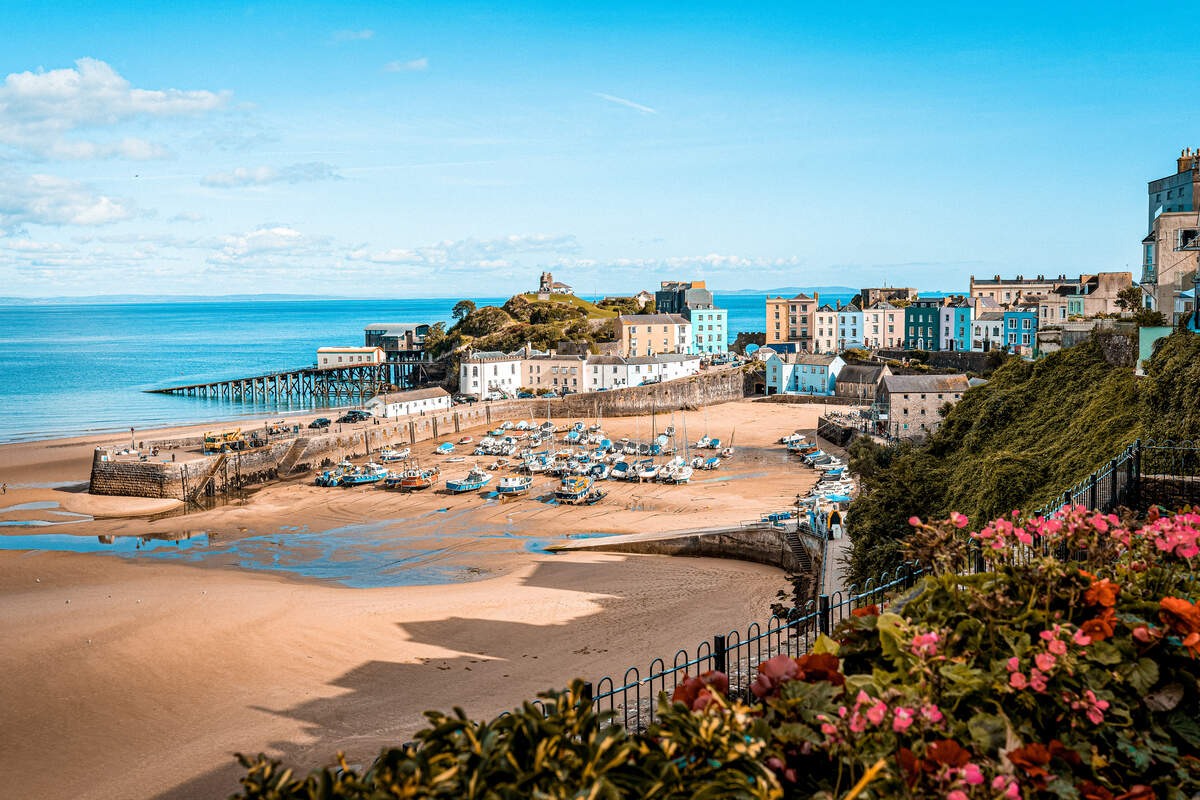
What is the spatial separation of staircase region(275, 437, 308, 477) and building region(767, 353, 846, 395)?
109 feet

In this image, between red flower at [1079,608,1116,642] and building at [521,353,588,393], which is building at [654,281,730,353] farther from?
red flower at [1079,608,1116,642]

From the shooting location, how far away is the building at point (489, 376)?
185 ft

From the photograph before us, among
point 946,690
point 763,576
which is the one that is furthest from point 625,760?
point 763,576

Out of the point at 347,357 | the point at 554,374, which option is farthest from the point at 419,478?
the point at 347,357

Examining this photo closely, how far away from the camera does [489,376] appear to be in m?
57.1

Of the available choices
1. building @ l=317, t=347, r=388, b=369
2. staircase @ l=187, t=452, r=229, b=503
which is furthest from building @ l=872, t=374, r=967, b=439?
building @ l=317, t=347, r=388, b=369

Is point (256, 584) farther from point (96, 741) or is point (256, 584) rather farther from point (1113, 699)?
point (1113, 699)

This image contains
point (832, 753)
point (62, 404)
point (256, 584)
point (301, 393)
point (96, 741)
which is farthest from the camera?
point (301, 393)

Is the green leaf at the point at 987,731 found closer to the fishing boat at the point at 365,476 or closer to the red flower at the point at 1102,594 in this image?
the red flower at the point at 1102,594

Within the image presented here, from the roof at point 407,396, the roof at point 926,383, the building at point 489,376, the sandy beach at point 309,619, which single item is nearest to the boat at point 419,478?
the sandy beach at point 309,619

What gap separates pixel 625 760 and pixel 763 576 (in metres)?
16.7

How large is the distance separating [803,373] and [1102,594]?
179 ft

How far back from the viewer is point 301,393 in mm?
67375

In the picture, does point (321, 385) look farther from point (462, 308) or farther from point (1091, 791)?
point (1091, 791)
